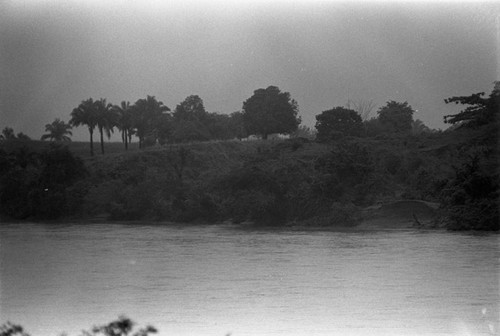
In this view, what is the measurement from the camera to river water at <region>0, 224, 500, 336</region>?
1947cm

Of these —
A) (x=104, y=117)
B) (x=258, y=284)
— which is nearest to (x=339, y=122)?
(x=104, y=117)

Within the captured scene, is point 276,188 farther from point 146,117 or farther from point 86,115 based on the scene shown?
point 146,117

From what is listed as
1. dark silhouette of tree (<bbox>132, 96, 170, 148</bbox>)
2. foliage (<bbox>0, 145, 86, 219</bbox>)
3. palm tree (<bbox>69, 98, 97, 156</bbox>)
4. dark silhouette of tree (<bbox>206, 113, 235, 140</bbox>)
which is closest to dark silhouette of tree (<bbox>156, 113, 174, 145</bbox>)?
dark silhouette of tree (<bbox>132, 96, 170, 148</bbox>)

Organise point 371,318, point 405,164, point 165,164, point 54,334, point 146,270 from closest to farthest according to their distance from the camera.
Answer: point 54,334 < point 371,318 < point 146,270 < point 405,164 < point 165,164

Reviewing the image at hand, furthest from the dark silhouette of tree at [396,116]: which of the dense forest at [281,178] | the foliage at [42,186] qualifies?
the foliage at [42,186]

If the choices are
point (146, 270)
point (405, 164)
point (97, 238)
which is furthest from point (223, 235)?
point (405, 164)

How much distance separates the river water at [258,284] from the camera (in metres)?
19.5

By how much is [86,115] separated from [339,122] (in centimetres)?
2622

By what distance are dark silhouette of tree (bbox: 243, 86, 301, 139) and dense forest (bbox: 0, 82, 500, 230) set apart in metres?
4.56

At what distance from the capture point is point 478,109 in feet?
237

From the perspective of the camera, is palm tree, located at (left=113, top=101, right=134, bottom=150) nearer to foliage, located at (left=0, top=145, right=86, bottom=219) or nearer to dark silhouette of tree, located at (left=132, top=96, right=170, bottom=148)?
dark silhouette of tree, located at (left=132, top=96, right=170, bottom=148)

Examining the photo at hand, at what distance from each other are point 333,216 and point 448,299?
3174cm

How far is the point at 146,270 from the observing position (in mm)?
30109

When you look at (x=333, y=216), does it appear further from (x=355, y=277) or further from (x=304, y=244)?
(x=355, y=277)
